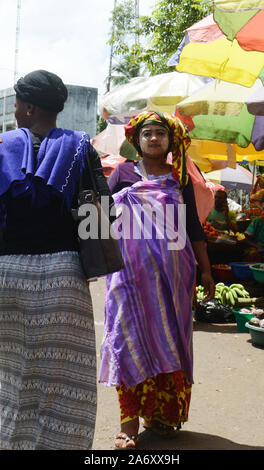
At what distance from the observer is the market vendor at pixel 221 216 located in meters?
10.1

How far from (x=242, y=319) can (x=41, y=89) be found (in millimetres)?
4748

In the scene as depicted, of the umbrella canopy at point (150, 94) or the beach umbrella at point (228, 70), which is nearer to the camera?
the beach umbrella at point (228, 70)

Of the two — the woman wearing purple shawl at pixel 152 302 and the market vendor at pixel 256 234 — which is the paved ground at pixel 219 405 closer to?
the woman wearing purple shawl at pixel 152 302

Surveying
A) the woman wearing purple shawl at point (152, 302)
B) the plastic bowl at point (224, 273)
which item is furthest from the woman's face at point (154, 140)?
the plastic bowl at point (224, 273)

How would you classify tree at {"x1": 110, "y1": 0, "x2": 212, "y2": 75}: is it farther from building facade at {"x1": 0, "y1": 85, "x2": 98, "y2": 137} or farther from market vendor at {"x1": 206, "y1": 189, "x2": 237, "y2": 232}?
building facade at {"x1": 0, "y1": 85, "x2": 98, "y2": 137}

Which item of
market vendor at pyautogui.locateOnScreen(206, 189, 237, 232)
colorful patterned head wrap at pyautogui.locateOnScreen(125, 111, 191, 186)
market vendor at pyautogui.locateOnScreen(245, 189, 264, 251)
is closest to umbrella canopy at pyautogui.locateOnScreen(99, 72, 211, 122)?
market vendor at pyautogui.locateOnScreen(245, 189, 264, 251)

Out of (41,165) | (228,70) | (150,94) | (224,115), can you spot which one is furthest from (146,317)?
(150,94)

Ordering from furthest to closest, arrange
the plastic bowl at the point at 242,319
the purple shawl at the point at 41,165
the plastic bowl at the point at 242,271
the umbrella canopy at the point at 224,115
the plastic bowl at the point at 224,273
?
the plastic bowl at the point at 224,273, the plastic bowl at the point at 242,271, the plastic bowl at the point at 242,319, the umbrella canopy at the point at 224,115, the purple shawl at the point at 41,165

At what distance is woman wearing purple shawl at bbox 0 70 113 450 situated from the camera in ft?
7.78

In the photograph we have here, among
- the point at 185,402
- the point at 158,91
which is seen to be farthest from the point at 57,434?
the point at 158,91

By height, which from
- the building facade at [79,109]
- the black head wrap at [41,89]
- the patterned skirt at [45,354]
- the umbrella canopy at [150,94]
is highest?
the building facade at [79,109]

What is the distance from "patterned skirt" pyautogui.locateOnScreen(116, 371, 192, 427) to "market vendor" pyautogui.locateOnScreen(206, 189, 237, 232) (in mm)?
6764

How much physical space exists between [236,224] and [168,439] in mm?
7687

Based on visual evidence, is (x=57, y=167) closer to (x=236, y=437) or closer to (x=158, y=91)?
(x=236, y=437)
